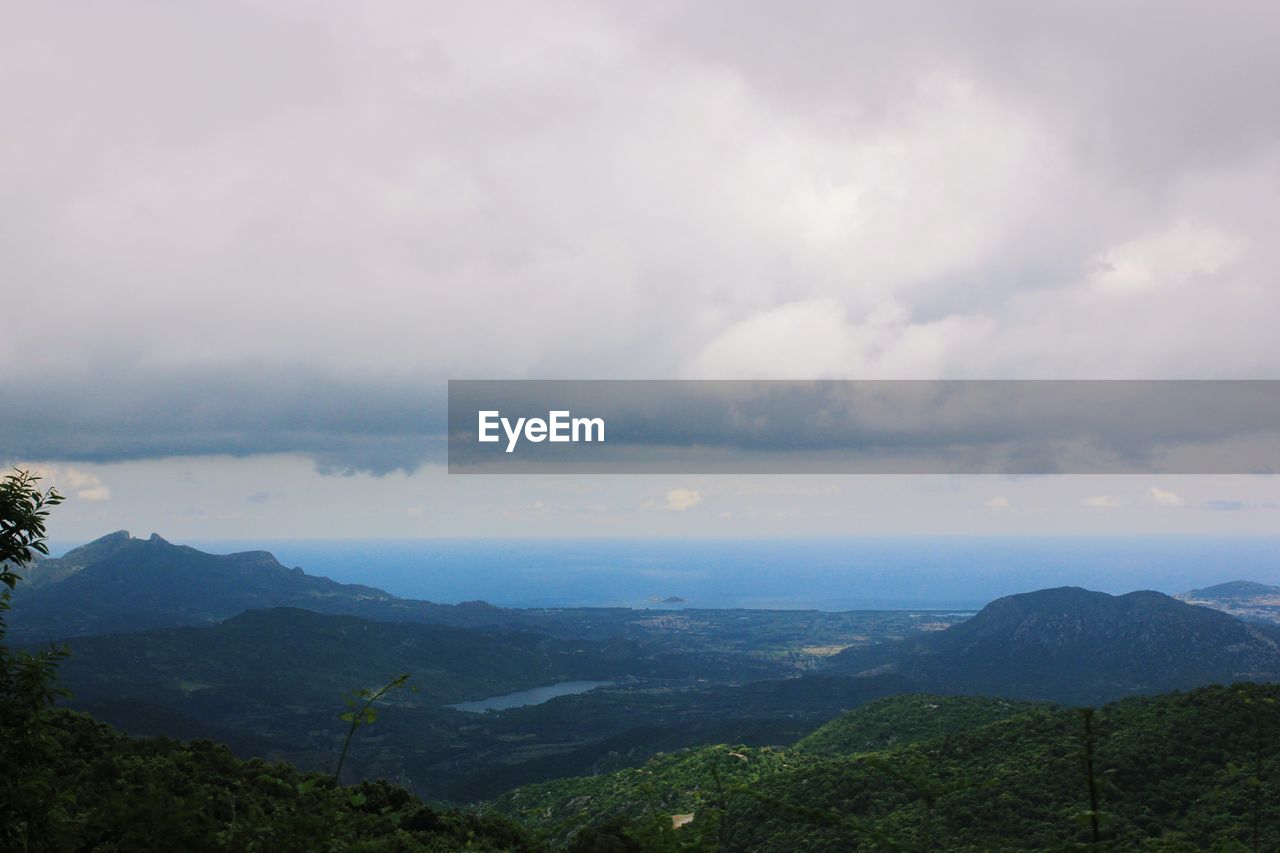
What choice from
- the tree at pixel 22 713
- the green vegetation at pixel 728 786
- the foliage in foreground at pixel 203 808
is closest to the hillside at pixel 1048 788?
the green vegetation at pixel 728 786

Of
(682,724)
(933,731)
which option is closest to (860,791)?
(933,731)

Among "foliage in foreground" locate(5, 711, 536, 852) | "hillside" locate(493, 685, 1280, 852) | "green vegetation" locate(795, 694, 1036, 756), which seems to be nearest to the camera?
"foliage in foreground" locate(5, 711, 536, 852)

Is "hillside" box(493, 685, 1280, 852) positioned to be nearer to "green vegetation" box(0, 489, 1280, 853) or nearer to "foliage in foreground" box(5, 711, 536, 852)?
"green vegetation" box(0, 489, 1280, 853)

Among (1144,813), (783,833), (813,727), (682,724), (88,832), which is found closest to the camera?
(88,832)

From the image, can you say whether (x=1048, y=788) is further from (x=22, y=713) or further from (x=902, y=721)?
(x=902, y=721)

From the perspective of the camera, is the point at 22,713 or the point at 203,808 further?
the point at 203,808

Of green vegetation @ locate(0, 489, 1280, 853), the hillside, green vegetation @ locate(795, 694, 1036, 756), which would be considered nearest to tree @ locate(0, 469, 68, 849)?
green vegetation @ locate(0, 489, 1280, 853)

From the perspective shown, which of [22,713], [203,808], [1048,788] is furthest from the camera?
[1048,788]

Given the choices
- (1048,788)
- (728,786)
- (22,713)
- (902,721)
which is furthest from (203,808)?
(902,721)

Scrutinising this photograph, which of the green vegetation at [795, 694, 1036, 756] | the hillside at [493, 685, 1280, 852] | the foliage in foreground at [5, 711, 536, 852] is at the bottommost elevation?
the green vegetation at [795, 694, 1036, 756]

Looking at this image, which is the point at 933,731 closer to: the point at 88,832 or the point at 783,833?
the point at 783,833

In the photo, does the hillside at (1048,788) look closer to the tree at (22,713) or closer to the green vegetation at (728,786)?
the green vegetation at (728,786)
